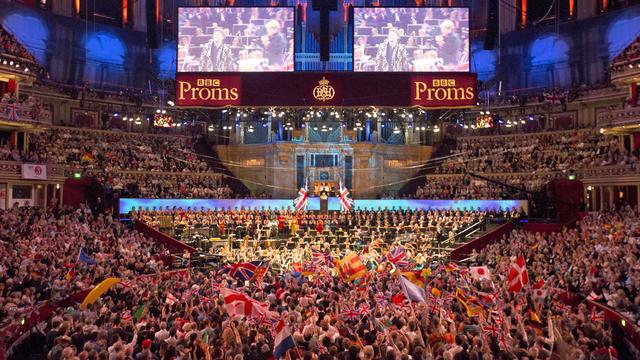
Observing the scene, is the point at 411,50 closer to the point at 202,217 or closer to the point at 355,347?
Answer: the point at 202,217

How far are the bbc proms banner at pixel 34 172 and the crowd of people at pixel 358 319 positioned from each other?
18936 millimetres

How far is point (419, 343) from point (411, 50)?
2668 centimetres

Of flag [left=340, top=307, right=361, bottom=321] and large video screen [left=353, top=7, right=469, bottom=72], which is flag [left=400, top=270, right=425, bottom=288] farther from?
large video screen [left=353, top=7, right=469, bottom=72]

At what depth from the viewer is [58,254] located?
26828 millimetres

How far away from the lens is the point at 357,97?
1460 inches

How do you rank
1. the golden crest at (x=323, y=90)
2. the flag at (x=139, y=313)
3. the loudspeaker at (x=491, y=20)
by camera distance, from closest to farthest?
the flag at (x=139, y=313) < the golden crest at (x=323, y=90) < the loudspeaker at (x=491, y=20)

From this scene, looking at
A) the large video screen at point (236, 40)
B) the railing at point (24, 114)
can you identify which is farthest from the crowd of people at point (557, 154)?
the railing at point (24, 114)

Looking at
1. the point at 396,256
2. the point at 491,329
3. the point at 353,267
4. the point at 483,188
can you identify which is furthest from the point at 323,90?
the point at 491,329

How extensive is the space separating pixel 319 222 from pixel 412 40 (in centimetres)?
1257

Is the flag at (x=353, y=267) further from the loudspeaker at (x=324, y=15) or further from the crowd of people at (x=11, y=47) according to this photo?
the crowd of people at (x=11, y=47)

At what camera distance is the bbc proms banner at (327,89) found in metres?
36.5

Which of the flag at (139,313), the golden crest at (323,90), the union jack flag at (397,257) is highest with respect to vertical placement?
the golden crest at (323,90)

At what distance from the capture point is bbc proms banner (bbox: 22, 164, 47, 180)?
3744cm

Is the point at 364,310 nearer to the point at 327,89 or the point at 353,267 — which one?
the point at 353,267
